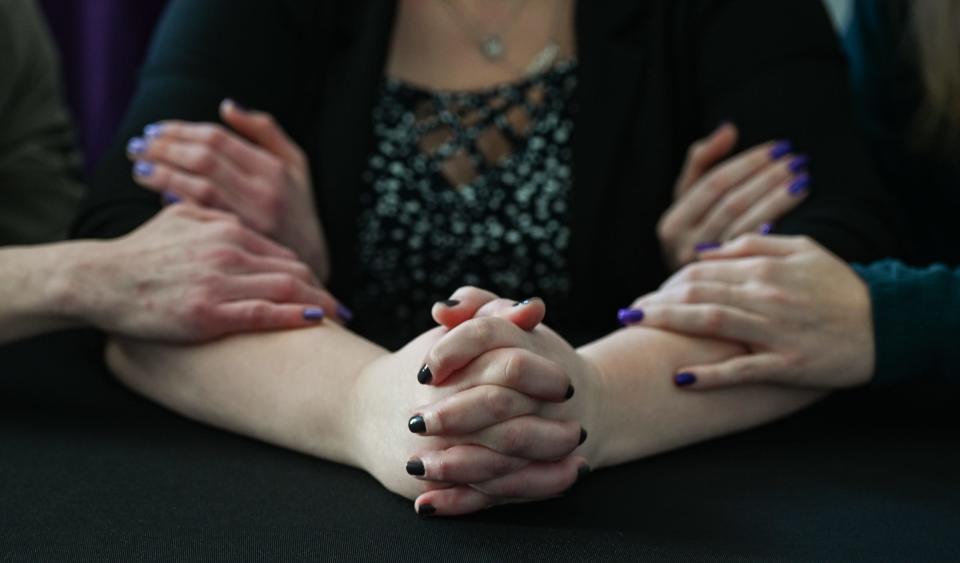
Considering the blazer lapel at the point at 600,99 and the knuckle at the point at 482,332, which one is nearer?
the knuckle at the point at 482,332

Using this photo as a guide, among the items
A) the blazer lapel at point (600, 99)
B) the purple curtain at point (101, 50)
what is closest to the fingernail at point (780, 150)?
the blazer lapel at point (600, 99)

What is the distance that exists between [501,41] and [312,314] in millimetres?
473

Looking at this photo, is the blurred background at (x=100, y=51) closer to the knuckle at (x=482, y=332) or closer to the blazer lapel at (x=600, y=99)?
the blazer lapel at (x=600, y=99)

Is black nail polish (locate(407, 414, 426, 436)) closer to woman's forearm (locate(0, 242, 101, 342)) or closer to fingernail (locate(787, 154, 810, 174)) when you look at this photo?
woman's forearm (locate(0, 242, 101, 342))

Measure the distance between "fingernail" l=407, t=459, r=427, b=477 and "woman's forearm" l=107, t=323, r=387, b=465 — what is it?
11cm

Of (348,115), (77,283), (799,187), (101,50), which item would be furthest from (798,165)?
(101,50)

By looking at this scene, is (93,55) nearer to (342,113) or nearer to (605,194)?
(342,113)

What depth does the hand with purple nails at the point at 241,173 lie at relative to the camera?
3.34ft

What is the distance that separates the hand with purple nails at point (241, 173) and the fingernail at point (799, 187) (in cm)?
48

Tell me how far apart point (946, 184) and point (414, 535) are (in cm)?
81

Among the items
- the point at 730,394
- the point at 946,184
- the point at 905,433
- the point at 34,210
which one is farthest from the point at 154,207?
the point at 946,184

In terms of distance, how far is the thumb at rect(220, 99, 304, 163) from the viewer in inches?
42.4

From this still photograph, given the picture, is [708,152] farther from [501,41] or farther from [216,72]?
[216,72]

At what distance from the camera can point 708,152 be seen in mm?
1091
